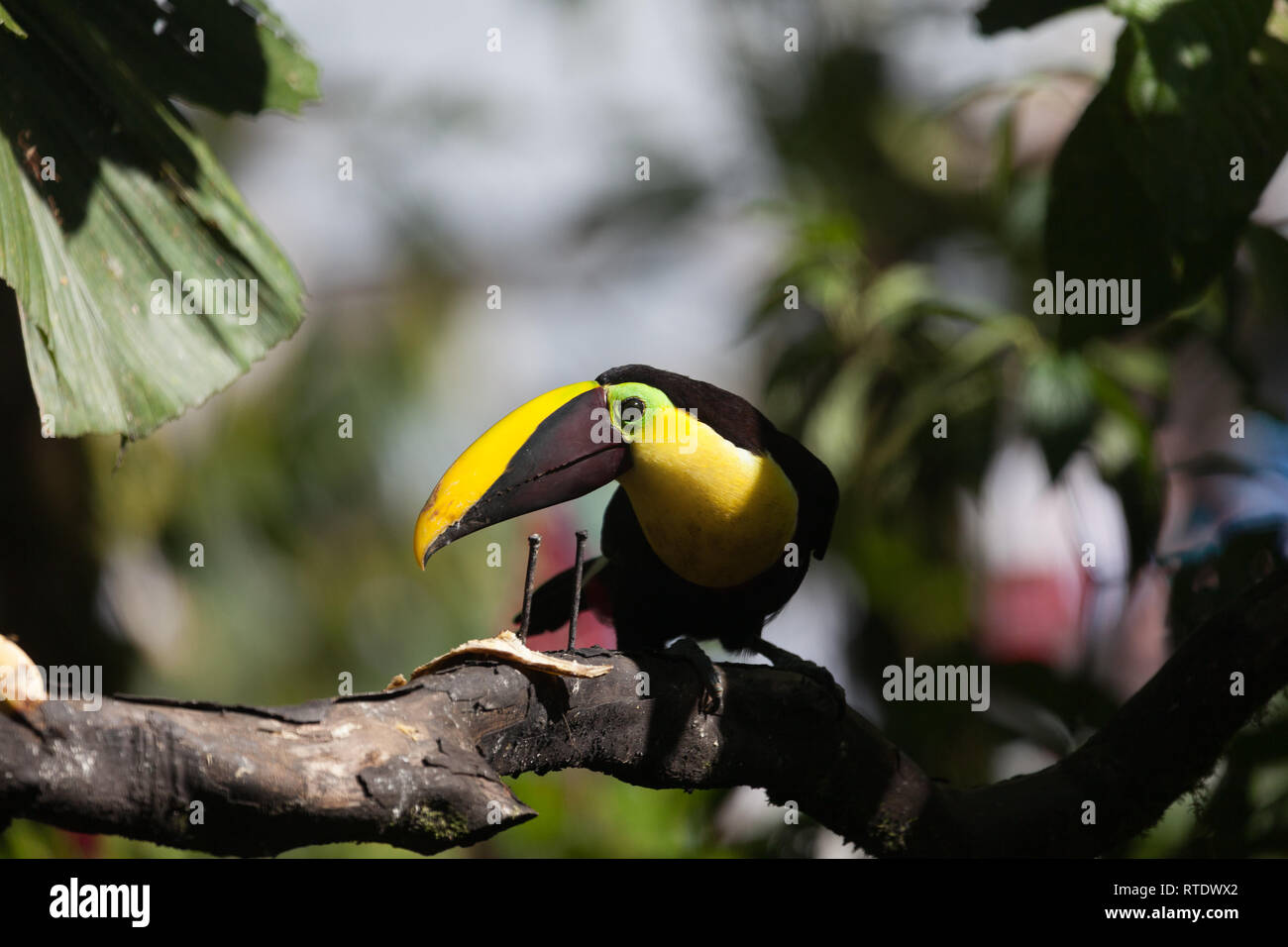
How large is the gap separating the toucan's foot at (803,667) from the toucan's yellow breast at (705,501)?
237 mm

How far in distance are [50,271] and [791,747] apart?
137 centimetres

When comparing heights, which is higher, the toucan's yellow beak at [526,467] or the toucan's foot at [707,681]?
the toucan's yellow beak at [526,467]

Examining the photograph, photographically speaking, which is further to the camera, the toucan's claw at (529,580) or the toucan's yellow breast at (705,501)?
the toucan's yellow breast at (705,501)

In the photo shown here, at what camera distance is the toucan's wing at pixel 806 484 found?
217cm

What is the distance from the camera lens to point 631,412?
1.87 metres

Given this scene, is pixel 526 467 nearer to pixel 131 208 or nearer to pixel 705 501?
pixel 705 501

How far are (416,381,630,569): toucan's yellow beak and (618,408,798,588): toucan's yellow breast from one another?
0.10 m

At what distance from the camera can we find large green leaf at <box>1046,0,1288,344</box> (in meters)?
1.82

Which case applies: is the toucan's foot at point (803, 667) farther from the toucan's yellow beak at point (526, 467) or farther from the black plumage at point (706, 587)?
the toucan's yellow beak at point (526, 467)

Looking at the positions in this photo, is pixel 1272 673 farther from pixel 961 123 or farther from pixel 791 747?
Answer: pixel 961 123

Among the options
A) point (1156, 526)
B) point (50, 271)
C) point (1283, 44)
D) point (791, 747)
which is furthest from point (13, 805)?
point (1156, 526)

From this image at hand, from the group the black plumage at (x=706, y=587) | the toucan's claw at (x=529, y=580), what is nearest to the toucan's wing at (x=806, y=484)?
the black plumage at (x=706, y=587)

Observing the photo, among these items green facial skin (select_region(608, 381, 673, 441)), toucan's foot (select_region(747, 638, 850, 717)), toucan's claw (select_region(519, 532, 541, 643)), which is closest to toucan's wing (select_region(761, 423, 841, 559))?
toucan's foot (select_region(747, 638, 850, 717))

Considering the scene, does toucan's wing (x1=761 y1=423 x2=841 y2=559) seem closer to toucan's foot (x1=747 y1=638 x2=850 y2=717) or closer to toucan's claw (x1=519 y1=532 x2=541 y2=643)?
toucan's foot (x1=747 y1=638 x2=850 y2=717)
